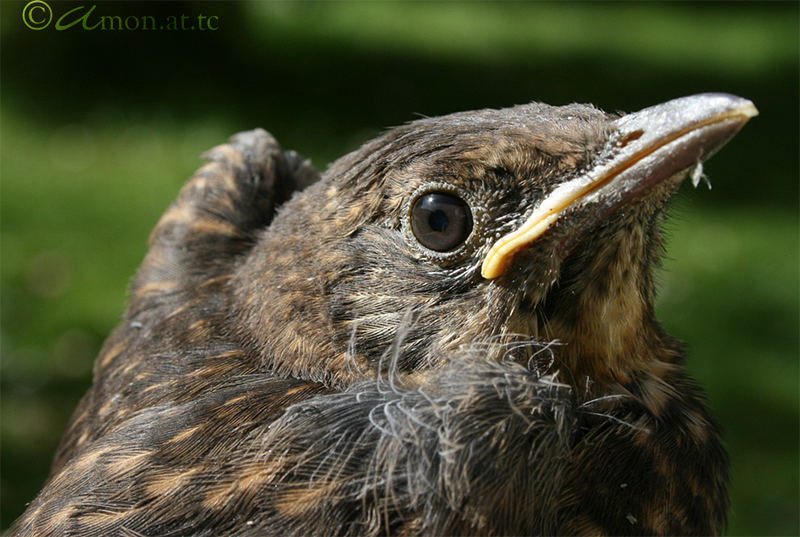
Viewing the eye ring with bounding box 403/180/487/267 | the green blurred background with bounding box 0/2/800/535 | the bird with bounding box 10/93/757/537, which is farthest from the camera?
the green blurred background with bounding box 0/2/800/535

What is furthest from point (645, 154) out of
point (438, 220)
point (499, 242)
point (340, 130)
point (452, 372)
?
point (340, 130)

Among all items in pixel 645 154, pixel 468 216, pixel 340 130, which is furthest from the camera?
pixel 340 130

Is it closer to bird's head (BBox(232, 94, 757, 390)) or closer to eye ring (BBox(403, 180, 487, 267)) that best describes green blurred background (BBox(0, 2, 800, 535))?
bird's head (BBox(232, 94, 757, 390))

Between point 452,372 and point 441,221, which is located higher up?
point 441,221

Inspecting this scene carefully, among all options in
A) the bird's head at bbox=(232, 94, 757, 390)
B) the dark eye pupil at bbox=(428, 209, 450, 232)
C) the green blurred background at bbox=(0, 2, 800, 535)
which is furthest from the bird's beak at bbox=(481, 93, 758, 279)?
the green blurred background at bbox=(0, 2, 800, 535)

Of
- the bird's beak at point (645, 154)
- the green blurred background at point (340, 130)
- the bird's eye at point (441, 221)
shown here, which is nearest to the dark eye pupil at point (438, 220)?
the bird's eye at point (441, 221)

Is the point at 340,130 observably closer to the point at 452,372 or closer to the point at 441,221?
the point at 441,221

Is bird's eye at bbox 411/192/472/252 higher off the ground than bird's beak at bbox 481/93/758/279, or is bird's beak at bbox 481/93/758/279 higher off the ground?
bird's beak at bbox 481/93/758/279

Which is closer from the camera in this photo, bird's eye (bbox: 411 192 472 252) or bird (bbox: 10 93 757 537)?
bird (bbox: 10 93 757 537)
